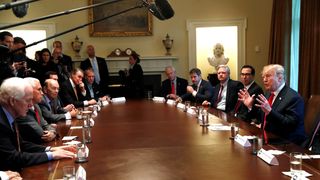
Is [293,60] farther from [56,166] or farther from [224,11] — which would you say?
[56,166]

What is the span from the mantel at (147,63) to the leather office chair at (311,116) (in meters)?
5.15

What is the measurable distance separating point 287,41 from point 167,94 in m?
2.48

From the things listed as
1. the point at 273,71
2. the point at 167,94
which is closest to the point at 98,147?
the point at 273,71

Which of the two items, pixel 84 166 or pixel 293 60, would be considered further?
pixel 293 60

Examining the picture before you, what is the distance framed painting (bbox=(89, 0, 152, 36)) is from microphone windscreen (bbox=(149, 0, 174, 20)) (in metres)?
6.12

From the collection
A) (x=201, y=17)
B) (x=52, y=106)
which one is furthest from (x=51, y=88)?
(x=201, y=17)

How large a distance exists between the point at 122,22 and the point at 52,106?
4553 millimetres

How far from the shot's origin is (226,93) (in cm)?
510

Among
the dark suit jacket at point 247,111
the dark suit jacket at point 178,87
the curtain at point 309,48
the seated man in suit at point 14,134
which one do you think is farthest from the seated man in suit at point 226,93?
the seated man in suit at point 14,134

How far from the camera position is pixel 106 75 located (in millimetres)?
8203

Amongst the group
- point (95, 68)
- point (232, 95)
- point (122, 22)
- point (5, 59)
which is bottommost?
point (232, 95)

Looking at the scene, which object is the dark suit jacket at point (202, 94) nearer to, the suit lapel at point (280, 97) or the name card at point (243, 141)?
the suit lapel at point (280, 97)

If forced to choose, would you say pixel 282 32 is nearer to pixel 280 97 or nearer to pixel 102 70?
pixel 102 70

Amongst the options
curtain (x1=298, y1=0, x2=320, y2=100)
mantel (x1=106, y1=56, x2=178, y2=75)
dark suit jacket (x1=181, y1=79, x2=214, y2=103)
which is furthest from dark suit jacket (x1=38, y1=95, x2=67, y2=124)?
mantel (x1=106, y1=56, x2=178, y2=75)
